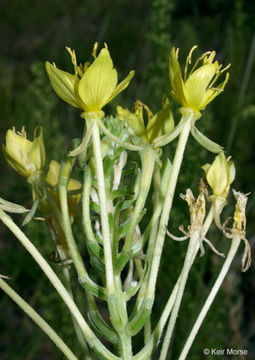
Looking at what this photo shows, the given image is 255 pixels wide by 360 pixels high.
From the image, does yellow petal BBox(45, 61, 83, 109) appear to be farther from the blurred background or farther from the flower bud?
the blurred background

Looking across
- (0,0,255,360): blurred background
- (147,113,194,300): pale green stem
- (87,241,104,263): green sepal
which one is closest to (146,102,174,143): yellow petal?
(147,113,194,300): pale green stem

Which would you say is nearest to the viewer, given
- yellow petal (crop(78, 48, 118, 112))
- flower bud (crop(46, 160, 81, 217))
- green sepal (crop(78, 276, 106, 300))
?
yellow petal (crop(78, 48, 118, 112))

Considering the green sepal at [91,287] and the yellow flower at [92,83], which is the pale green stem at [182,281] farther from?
the yellow flower at [92,83]

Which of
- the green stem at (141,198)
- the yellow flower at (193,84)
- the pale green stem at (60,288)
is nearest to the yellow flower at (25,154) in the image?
the pale green stem at (60,288)

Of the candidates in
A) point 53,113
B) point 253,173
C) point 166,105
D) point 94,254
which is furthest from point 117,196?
point 53,113

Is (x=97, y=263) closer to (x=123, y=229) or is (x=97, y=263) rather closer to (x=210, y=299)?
(x=123, y=229)

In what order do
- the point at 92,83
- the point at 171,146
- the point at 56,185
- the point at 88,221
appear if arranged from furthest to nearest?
the point at 171,146, the point at 56,185, the point at 88,221, the point at 92,83

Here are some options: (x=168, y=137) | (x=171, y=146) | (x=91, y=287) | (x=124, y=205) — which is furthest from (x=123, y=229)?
(x=171, y=146)
